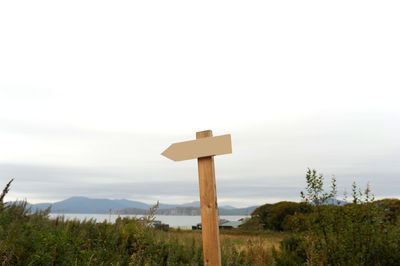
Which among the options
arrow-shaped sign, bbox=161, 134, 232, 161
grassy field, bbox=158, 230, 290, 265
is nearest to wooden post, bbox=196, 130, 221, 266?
arrow-shaped sign, bbox=161, 134, 232, 161

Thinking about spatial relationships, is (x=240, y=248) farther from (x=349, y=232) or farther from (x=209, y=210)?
(x=209, y=210)

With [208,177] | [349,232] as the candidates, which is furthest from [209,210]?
A: [349,232]

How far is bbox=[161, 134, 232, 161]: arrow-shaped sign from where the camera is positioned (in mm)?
3863

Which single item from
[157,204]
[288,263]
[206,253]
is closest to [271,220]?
[288,263]

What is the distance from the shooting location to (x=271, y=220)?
23969 millimetres

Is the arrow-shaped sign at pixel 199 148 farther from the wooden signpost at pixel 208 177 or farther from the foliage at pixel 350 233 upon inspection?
the foliage at pixel 350 233

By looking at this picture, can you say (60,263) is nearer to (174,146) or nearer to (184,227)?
(174,146)

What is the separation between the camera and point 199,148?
3.96 metres

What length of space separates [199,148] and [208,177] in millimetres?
378

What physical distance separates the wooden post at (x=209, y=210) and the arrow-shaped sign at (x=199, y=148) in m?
0.12

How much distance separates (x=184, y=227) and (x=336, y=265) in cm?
1328

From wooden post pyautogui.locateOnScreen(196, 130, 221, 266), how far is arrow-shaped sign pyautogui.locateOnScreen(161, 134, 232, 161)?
0.38 feet

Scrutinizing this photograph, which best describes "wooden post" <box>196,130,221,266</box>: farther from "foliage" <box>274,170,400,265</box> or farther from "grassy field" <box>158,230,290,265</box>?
"foliage" <box>274,170,400,265</box>

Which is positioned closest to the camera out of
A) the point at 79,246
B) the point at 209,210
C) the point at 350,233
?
the point at 209,210
